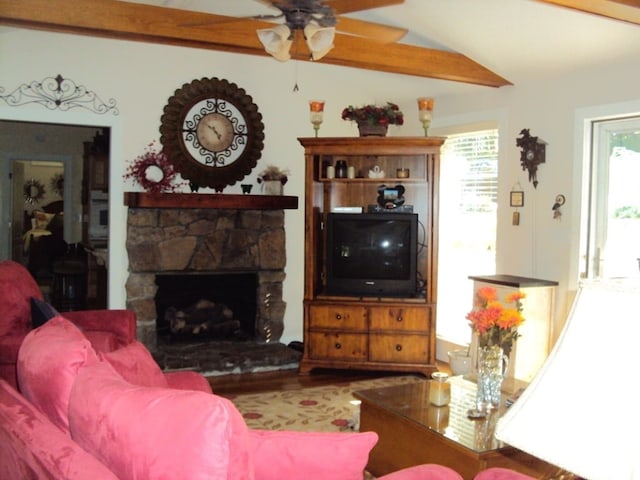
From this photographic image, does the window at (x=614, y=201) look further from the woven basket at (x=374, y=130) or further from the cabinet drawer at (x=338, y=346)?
the cabinet drawer at (x=338, y=346)

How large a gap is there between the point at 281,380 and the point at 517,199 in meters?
2.37

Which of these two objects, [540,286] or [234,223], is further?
[234,223]

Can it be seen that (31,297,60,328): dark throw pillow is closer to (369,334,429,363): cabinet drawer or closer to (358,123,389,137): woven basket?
(369,334,429,363): cabinet drawer

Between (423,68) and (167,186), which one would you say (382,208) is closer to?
(423,68)

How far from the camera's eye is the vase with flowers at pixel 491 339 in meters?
3.03

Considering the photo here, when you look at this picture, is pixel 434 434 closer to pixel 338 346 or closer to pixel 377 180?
pixel 338 346

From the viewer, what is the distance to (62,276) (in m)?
7.69

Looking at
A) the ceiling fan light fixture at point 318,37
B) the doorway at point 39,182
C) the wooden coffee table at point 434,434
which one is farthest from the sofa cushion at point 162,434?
the doorway at point 39,182

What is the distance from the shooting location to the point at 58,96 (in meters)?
5.23

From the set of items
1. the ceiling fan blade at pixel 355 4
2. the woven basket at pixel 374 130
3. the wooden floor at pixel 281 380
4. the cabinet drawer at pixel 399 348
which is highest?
the ceiling fan blade at pixel 355 4

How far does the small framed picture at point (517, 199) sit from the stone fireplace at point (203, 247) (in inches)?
75.7

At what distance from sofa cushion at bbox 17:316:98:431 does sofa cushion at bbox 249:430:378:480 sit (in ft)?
1.71

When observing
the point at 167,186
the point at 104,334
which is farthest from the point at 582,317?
the point at 167,186

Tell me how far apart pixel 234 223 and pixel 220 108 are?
103 centimetres
